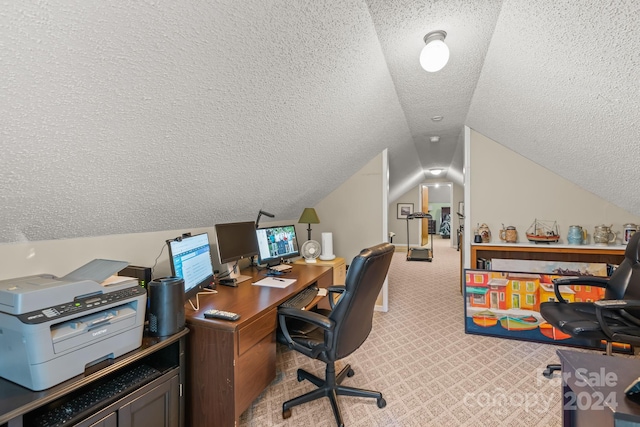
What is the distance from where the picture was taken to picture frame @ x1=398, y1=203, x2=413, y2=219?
357 inches

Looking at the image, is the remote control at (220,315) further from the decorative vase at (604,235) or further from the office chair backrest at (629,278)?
the decorative vase at (604,235)

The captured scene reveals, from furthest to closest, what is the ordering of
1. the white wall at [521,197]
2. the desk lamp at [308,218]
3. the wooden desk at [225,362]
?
the desk lamp at [308,218], the white wall at [521,197], the wooden desk at [225,362]

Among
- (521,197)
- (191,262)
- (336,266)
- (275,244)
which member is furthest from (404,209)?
(191,262)

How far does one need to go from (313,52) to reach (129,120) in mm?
906

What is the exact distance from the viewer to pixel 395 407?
72.1 inches

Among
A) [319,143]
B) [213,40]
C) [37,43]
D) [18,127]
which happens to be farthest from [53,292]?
[319,143]

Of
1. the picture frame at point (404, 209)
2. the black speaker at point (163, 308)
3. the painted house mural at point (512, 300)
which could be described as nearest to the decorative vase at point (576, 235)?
the painted house mural at point (512, 300)

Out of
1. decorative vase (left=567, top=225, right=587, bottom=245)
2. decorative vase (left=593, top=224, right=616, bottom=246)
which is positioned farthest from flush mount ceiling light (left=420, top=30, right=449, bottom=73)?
decorative vase (left=593, top=224, right=616, bottom=246)

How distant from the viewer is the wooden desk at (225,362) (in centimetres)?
143

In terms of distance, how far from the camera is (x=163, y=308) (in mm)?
1380

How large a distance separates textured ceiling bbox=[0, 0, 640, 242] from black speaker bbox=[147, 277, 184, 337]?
528 millimetres

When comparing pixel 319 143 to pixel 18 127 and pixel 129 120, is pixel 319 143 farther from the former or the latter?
pixel 18 127

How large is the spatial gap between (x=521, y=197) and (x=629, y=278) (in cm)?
134

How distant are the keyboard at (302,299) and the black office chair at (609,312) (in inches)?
66.9
